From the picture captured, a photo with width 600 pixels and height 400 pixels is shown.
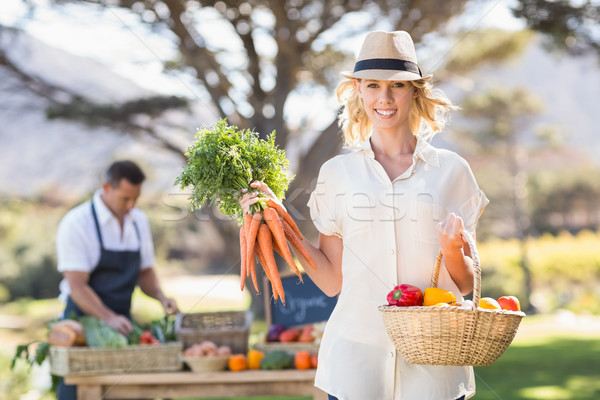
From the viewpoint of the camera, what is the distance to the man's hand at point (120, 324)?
3451 millimetres

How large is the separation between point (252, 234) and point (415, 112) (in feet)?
1.96

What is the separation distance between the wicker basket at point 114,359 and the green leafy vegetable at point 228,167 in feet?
4.93

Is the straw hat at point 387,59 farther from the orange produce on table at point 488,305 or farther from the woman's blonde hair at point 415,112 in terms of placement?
the orange produce on table at point 488,305

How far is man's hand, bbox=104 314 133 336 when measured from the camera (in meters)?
3.45

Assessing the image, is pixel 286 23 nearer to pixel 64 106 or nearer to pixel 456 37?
pixel 456 37

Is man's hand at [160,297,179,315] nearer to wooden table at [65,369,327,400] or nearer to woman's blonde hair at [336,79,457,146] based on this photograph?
wooden table at [65,369,327,400]

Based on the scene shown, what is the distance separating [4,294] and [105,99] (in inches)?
337

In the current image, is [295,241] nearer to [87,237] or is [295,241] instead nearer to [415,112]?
[415,112]

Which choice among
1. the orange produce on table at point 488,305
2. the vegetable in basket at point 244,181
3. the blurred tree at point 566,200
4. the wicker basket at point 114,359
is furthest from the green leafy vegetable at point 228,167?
the blurred tree at point 566,200

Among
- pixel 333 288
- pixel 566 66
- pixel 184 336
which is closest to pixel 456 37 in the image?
pixel 184 336

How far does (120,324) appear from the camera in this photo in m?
3.47

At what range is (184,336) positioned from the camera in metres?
3.50

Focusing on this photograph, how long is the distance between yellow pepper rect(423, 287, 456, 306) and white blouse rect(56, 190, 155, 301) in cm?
224

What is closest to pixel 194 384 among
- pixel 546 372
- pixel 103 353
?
pixel 103 353
